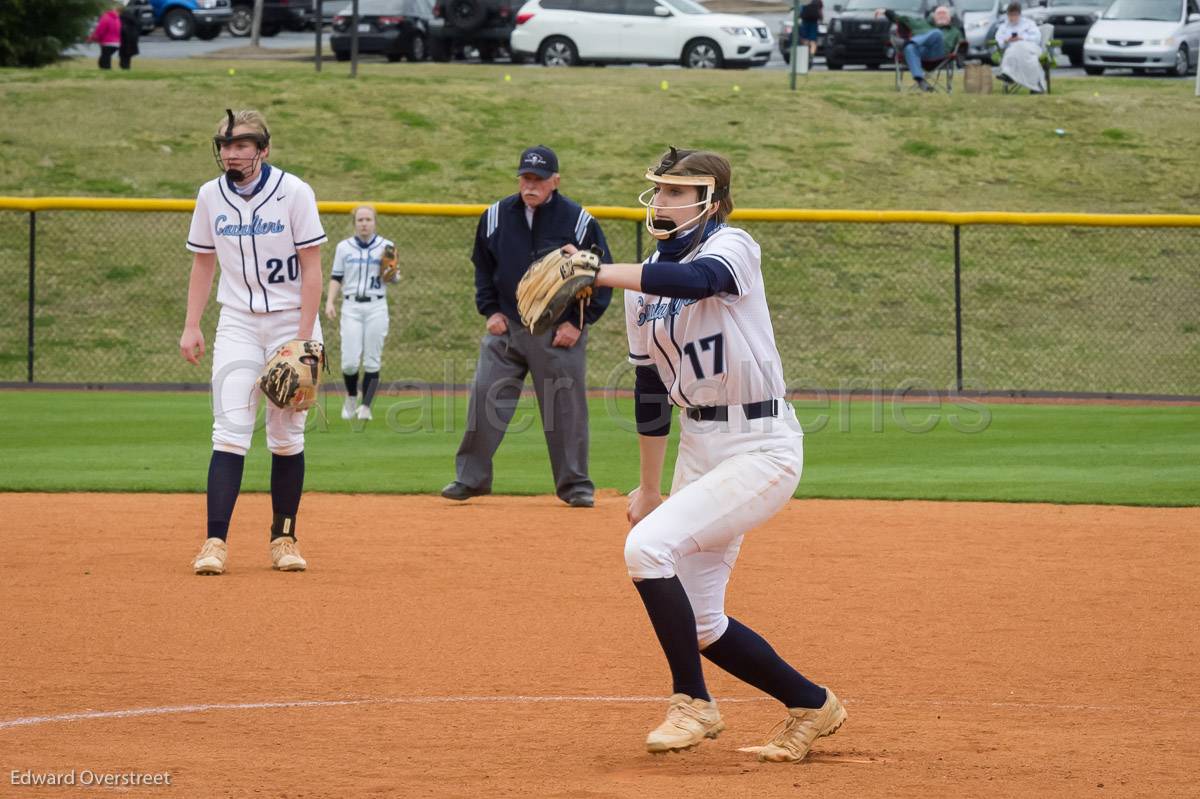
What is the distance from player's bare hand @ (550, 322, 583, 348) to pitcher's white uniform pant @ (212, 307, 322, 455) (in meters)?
2.38

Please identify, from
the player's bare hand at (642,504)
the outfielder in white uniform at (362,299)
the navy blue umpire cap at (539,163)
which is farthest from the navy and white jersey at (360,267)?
the player's bare hand at (642,504)

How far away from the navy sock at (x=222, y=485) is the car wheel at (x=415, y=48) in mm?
25697

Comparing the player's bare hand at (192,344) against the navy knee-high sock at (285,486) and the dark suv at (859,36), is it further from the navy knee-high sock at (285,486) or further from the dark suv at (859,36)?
the dark suv at (859,36)

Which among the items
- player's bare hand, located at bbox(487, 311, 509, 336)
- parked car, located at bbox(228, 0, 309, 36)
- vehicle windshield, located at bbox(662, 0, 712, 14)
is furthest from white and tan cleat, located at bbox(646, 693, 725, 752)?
parked car, located at bbox(228, 0, 309, 36)

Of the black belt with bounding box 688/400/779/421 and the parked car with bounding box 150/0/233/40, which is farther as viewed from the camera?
the parked car with bounding box 150/0/233/40

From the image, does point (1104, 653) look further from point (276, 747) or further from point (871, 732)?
point (276, 747)

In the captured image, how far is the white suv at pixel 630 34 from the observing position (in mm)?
29500

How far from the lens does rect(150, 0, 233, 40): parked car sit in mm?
38219

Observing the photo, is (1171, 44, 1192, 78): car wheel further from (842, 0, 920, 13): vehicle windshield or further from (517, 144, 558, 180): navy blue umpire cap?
(517, 144, 558, 180): navy blue umpire cap

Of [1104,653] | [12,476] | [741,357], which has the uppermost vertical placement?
[741,357]

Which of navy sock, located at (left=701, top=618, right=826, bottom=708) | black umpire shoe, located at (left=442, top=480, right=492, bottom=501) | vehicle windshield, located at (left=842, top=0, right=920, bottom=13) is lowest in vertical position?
black umpire shoe, located at (left=442, top=480, right=492, bottom=501)

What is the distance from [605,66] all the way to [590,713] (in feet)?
85.4

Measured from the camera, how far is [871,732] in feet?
16.8

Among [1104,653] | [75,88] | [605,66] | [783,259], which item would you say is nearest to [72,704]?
[1104,653]
